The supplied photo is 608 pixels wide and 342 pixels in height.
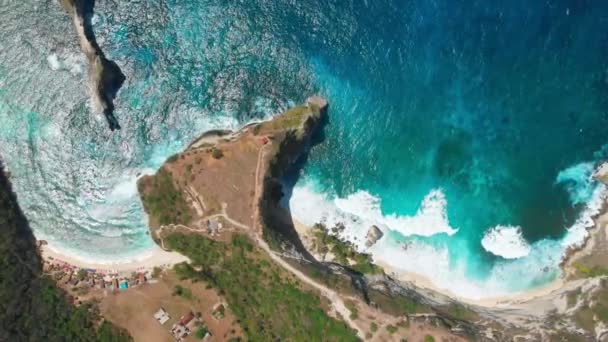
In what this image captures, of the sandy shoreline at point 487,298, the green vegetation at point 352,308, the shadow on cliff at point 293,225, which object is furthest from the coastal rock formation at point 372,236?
the green vegetation at point 352,308

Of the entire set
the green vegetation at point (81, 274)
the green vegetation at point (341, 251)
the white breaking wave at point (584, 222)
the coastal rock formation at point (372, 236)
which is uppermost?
the white breaking wave at point (584, 222)

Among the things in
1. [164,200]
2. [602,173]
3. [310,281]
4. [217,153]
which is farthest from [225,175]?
[602,173]

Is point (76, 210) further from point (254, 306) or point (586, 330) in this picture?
point (586, 330)

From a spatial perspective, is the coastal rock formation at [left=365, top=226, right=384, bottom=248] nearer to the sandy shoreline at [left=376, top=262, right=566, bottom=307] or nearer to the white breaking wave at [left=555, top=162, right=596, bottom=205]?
the sandy shoreline at [left=376, top=262, right=566, bottom=307]

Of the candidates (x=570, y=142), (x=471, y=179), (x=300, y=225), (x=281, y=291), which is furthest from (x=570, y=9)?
(x=281, y=291)

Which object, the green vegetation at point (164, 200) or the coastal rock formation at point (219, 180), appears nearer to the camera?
the coastal rock formation at point (219, 180)

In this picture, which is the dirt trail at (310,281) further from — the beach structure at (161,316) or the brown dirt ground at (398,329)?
the beach structure at (161,316)
